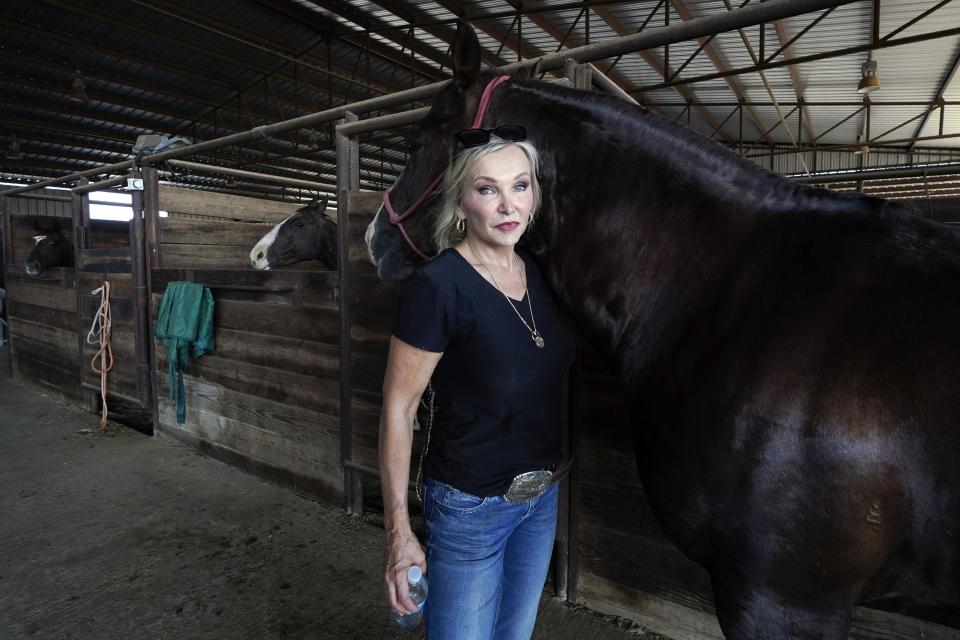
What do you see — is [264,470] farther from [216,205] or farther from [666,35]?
[666,35]

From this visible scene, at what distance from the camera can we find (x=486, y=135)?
1.15 meters

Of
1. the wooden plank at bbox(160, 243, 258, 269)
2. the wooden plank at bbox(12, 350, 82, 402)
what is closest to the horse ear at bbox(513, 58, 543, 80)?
the wooden plank at bbox(160, 243, 258, 269)

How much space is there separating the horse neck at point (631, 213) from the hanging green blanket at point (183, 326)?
2864 mm

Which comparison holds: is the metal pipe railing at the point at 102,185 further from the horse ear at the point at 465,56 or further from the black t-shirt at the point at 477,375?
the black t-shirt at the point at 477,375

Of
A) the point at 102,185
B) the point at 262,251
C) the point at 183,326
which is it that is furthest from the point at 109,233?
the point at 183,326

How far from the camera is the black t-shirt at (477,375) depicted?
3.46ft

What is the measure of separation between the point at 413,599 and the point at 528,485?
0.32m

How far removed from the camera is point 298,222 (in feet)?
15.1

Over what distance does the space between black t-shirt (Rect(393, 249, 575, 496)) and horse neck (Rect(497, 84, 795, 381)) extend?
175 millimetres

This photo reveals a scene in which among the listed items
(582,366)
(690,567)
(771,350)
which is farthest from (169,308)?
(771,350)

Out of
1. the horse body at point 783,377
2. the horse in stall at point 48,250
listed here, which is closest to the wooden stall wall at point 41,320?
the horse in stall at point 48,250

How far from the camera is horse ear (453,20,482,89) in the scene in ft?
4.17

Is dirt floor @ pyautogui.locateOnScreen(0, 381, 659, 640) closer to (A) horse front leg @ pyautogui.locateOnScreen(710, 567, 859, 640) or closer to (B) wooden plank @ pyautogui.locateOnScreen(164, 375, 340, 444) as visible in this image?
(B) wooden plank @ pyautogui.locateOnScreen(164, 375, 340, 444)

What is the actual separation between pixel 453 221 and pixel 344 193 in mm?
1659
